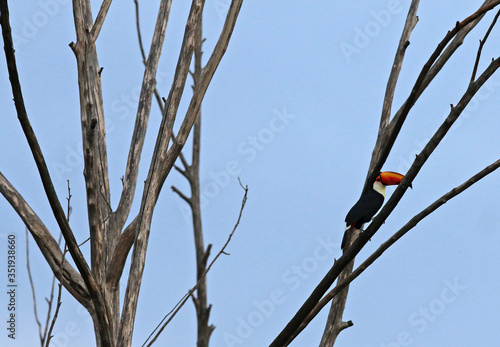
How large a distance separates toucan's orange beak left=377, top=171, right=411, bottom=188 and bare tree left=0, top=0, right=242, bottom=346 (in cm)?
209

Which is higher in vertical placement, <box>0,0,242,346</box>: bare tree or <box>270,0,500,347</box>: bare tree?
<box>0,0,242,346</box>: bare tree

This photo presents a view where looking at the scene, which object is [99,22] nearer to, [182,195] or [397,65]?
[397,65]

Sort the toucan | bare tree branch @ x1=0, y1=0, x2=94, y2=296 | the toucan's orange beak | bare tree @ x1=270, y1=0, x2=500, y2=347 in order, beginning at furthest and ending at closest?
1. the toucan's orange beak
2. the toucan
3. bare tree @ x1=270, y1=0, x2=500, y2=347
4. bare tree branch @ x1=0, y1=0, x2=94, y2=296

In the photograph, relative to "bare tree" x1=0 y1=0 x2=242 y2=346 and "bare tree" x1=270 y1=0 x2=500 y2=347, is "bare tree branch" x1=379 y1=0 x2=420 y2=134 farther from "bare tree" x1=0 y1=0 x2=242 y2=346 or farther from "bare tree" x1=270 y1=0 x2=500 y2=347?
"bare tree" x1=0 y1=0 x2=242 y2=346

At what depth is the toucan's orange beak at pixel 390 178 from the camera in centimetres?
422

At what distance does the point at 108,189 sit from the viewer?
2861 mm

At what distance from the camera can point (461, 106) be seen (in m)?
1.94

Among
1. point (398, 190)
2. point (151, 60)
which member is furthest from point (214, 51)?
point (398, 190)

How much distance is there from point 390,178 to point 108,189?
7.87ft

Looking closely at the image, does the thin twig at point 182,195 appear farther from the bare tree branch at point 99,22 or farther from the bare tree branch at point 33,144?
the bare tree branch at point 33,144

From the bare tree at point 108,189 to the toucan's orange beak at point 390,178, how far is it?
209cm

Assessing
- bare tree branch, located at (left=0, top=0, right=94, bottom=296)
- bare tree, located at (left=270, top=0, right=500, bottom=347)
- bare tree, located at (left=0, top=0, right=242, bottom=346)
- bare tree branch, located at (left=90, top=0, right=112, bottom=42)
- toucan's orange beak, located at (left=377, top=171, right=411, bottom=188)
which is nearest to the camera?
bare tree branch, located at (left=0, top=0, right=94, bottom=296)

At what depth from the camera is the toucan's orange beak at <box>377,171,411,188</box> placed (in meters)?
4.22

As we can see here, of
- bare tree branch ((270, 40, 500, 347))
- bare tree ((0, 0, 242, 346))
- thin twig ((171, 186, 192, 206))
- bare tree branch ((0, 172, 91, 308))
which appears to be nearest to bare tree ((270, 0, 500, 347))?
bare tree branch ((270, 40, 500, 347))
